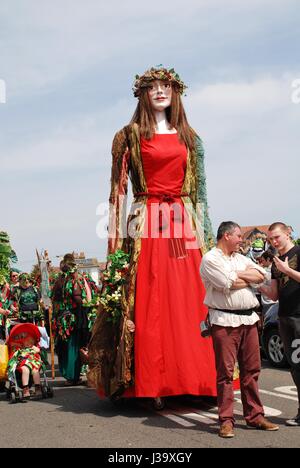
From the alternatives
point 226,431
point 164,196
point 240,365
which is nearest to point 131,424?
point 226,431

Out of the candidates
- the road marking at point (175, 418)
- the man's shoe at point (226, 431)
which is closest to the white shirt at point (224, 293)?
the man's shoe at point (226, 431)

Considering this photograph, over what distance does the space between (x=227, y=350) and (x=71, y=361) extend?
4307 mm

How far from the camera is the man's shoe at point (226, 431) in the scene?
213 inches

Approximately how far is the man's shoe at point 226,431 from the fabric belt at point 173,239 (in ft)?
6.07

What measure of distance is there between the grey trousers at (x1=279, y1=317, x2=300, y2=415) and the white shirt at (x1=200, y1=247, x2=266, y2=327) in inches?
13.0

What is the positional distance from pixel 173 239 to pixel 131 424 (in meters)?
1.83

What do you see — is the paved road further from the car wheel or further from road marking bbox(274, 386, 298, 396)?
the car wheel

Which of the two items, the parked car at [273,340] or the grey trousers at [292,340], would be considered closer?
the grey trousers at [292,340]

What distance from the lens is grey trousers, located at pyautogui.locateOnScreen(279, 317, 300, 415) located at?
5.72 meters

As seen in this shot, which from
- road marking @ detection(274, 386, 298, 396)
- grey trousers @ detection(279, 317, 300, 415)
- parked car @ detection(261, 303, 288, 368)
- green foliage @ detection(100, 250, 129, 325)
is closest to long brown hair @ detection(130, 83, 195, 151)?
green foliage @ detection(100, 250, 129, 325)

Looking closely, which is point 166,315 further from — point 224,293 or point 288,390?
point 288,390

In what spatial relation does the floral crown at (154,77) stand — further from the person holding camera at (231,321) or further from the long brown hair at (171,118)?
the person holding camera at (231,321)

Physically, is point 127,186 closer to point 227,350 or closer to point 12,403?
point 227,350
